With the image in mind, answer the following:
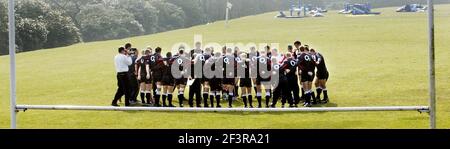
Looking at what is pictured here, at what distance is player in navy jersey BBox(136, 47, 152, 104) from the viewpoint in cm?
1989

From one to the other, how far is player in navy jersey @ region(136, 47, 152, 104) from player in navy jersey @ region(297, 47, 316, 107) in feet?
13.3

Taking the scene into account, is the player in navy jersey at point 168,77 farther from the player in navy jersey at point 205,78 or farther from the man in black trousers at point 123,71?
the man in black trousers at point 123,71

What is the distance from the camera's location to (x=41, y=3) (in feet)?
132

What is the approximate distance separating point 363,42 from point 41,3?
17.7 meters

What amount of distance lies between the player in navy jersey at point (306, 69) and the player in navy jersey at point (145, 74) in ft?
13.3

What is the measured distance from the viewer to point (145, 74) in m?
20.1

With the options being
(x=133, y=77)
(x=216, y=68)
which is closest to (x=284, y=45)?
(x=133, y=77)

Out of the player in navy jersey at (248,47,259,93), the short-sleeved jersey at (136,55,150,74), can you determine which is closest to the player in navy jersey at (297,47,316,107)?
the player in navy jersey at (248,47,259,93)

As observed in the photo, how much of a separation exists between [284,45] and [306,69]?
67.8 feet

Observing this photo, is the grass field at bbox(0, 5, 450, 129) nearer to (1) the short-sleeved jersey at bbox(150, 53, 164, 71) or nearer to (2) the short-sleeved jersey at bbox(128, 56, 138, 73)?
(1) the short-sleeved jersey at bbox(150, 53, 164, 71)
